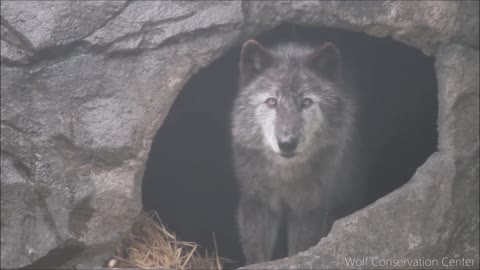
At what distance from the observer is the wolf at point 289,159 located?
5664mm

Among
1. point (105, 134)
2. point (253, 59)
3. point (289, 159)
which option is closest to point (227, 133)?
point (253, 59)

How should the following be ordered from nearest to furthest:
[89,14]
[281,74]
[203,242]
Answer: [89,14], [281,74], [203,242]

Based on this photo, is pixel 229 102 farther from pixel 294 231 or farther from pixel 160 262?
pixel 160 262

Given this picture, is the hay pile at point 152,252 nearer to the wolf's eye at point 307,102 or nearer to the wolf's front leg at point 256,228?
the wolf's front leg at point 256,228

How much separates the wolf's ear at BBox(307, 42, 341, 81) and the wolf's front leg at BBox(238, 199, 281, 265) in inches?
48.0

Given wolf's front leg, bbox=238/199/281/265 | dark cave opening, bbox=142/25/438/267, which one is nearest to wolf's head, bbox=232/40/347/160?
→ wolf's front leg, bbox=238/199/281/265

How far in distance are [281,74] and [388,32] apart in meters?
0.96

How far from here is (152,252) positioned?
211 inches

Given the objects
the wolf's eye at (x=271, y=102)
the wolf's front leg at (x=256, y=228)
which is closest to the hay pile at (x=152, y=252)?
the wolf's front leg at (x=256, y=228)

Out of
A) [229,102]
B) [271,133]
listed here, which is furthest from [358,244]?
[229,102]

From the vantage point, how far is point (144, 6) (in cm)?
487

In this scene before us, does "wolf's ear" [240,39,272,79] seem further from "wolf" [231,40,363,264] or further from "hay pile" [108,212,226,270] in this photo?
"hay pile" [108,212,226,270]

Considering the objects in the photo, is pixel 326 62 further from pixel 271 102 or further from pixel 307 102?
pixel 271 102

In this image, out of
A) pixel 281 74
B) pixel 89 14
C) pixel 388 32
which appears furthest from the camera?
pixel 281 74
